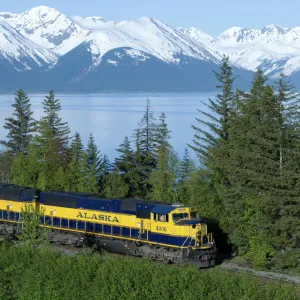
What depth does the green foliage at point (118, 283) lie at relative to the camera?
25.1m

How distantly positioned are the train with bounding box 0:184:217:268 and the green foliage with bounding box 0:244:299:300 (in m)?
6.18

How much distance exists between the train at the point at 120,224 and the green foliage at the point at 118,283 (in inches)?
243

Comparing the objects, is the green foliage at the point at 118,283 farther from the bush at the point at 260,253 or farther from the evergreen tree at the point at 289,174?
the bush at the point at 260,253

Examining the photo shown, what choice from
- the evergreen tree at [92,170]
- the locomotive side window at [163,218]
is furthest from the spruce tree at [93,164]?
the locomotive side window at [163,218]

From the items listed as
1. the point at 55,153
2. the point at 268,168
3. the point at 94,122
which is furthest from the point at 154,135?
the point at 94,122

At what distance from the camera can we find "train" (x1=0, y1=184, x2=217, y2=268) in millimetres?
35906

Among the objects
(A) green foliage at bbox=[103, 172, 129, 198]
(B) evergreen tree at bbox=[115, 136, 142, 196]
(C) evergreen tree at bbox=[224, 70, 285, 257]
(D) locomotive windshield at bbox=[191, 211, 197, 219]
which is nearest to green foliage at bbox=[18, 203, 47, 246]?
(D) locomotive windshield at bbox=[191, 211, 197, 219]

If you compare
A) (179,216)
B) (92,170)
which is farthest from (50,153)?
(179,216)

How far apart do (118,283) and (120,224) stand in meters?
12.9

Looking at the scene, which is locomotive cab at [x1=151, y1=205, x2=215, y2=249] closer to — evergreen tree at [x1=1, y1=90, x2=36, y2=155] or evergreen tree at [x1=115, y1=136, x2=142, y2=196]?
evergreen tree at [x1=115, y1=136, x2=142, y2=196]

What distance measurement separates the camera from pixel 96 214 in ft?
134

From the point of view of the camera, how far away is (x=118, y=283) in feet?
87.3

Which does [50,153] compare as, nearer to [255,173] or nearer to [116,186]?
[116,186]

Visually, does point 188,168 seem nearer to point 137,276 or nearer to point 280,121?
point 280,121
